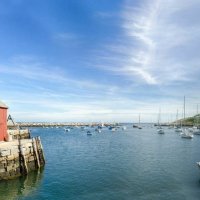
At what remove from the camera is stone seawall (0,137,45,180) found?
3394 centimetres

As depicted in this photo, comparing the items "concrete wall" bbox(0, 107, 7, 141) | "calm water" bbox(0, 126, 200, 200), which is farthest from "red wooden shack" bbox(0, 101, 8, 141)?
"calm water" bbox(0, 126, 200, 200)

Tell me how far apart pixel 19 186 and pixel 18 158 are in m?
4.27

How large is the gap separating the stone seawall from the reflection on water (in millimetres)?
865

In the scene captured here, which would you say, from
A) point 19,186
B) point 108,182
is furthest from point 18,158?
point 108,182

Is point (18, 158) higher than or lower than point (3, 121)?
lower

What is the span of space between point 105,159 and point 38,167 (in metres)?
16.0

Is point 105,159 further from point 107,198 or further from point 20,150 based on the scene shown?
point 107,198

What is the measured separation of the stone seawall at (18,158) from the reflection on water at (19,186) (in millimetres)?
865

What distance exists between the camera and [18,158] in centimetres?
3631

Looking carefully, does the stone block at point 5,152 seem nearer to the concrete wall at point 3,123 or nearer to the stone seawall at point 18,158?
the stone seawall at point 18,158

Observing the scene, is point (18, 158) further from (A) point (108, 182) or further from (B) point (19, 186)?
(A) point (108, 182)

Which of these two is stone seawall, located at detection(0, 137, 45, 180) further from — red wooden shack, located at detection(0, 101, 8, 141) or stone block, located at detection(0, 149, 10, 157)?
red wooden shack, located at detection(0, 101, 8, 141)

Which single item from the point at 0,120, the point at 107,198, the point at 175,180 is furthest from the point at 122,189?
the point at 0,120

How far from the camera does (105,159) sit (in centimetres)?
5406
